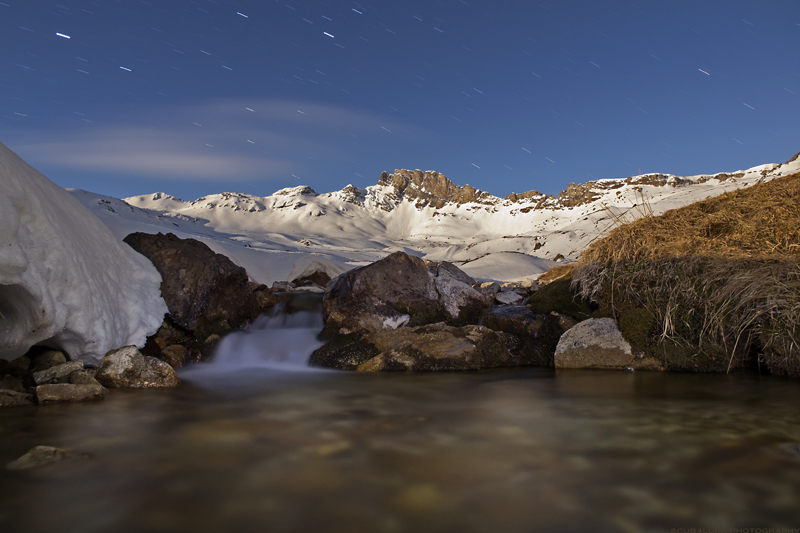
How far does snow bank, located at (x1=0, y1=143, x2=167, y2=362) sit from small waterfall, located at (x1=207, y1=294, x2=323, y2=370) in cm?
147

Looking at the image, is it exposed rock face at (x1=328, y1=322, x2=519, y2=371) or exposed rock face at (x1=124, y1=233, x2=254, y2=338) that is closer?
exposed rock face at (x1=328, y1=322, x2=519, y2=371)

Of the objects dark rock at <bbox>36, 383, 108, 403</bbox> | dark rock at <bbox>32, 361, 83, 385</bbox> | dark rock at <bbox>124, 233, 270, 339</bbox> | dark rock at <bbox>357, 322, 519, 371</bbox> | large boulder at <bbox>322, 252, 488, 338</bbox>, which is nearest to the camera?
dark rock at <bbox>36, 383, 108, 403</bbox>

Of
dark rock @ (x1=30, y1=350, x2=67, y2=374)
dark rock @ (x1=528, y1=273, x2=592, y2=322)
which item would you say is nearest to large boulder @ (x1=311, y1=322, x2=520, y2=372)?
dark rock @ (x1=528, y1=273, x2=592, y2=322)

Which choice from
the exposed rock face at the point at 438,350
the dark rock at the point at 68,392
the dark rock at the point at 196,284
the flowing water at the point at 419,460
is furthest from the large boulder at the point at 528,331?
the dark rock at the point at 68,392

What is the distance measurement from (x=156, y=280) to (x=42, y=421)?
11.9 feet

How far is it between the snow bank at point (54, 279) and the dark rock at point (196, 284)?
35.4 inches

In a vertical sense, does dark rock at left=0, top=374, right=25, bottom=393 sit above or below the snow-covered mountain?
below

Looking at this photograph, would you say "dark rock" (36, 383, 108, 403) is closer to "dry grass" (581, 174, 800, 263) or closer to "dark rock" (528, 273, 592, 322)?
"dark rock" (528, 273, 592, 322)

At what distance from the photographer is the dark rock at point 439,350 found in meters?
6.04

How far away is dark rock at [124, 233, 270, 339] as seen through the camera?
6.93 meters

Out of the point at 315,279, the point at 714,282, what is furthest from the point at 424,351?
the point at 315,279

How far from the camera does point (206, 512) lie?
7.01ft

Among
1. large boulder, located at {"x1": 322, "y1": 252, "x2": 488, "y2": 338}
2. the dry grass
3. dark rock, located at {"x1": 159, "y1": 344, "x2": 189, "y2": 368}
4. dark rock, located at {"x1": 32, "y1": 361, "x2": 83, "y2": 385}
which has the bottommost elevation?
dark rock, located at {"x1": 159, "y1": 344, "x2": 189, "y2": 368}

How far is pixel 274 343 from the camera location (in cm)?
762
